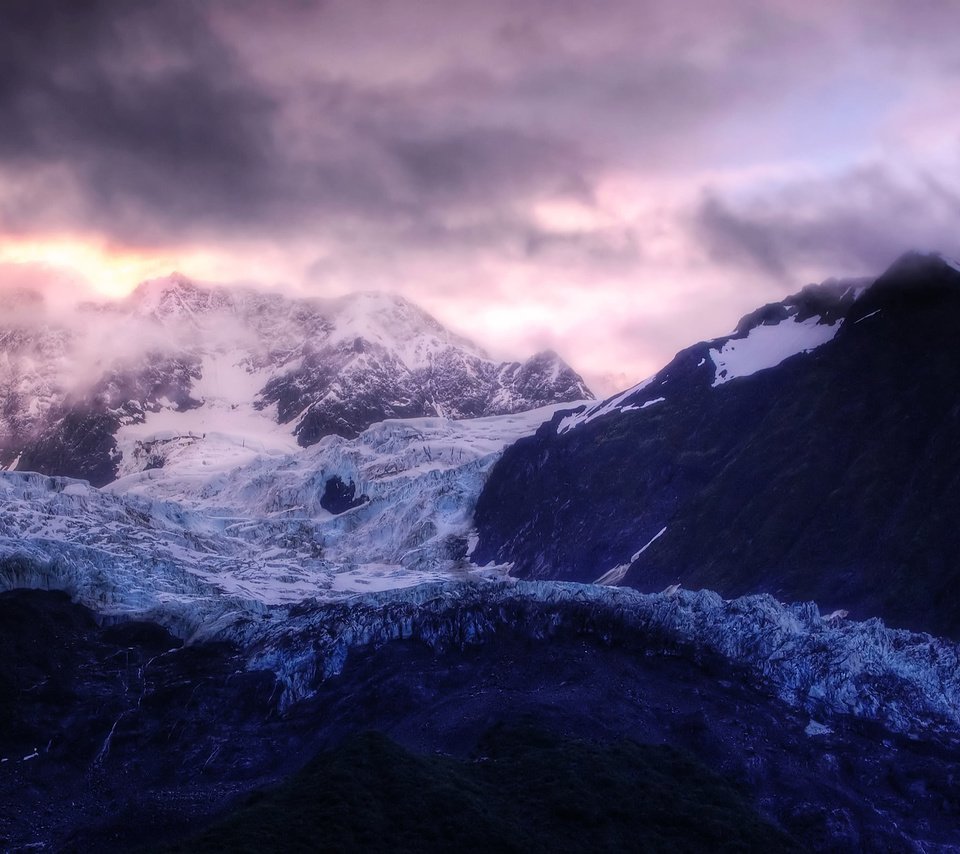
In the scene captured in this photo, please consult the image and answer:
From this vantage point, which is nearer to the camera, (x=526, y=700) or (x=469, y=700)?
(x=526, y=700)

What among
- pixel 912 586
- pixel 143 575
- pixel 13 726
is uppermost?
pixel 143 575

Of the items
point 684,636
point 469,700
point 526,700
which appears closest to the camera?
point 526,700

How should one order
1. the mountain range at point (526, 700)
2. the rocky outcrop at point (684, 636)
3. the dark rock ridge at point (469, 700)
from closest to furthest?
1. the mountain range at point (526, 700)
2. the dark rock ridge at point (469, 700)
3. the rocky outcrop at point (684, 636)

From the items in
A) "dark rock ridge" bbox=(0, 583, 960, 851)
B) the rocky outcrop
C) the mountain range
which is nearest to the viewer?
the mountain range

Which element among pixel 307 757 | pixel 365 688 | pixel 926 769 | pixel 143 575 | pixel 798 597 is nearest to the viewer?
pixel 926 769

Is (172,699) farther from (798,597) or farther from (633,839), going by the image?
(798,597)

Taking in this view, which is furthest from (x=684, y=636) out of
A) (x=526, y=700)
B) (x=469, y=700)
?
(x=469, y=700)

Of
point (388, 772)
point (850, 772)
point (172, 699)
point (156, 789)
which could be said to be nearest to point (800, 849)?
point (850, 772)

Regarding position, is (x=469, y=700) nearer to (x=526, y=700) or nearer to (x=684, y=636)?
(x=526, y=700)
